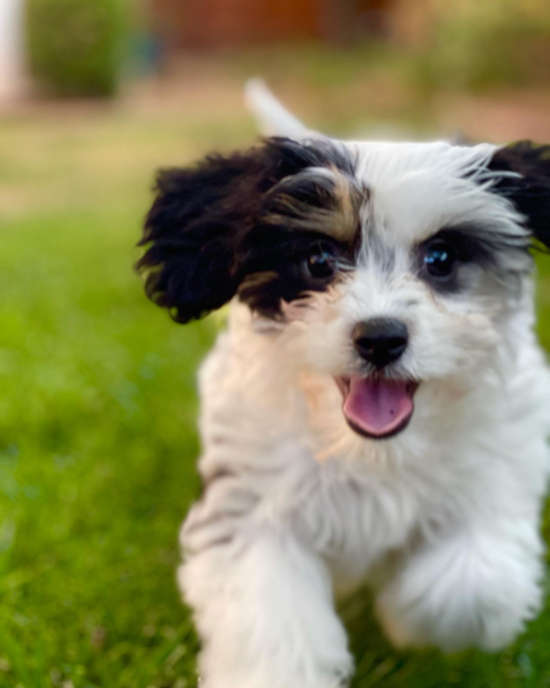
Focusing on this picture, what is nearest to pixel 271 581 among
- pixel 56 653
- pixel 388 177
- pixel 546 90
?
pixel 56 653

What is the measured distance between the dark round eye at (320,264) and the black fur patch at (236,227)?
0.07 feet

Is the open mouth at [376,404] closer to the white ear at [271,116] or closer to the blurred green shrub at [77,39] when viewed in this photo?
the white ear at [271,116]

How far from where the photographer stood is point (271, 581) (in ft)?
A: 8.34

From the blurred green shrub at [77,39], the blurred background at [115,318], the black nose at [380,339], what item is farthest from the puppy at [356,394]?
the blurred green shrub at [77,39]

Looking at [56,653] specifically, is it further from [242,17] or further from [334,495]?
[242,17]

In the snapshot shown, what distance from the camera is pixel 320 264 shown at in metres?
2.48

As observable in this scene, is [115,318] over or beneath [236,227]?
beneath

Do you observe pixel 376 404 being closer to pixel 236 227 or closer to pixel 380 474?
pixel 380 474

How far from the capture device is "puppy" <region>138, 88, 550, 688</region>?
236 cm

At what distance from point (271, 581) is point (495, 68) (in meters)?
15.8

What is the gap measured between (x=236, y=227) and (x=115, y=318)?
141 inches

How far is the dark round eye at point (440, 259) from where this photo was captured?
2463 mm

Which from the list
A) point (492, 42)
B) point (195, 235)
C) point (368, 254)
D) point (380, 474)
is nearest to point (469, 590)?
point (380, 474)

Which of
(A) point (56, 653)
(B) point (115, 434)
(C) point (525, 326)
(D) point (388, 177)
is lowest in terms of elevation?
(B) point (115, 434)
